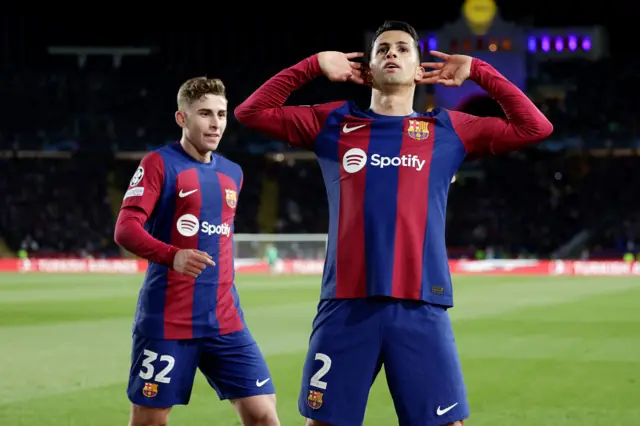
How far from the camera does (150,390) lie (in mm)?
4762

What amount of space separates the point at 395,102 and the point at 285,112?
45 centimetres

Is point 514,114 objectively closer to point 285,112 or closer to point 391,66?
point 391,66

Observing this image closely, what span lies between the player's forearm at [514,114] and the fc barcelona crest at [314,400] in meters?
1.22

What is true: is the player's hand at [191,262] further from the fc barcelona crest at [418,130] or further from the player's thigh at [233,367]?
the fc barcelona crest at [418,130]

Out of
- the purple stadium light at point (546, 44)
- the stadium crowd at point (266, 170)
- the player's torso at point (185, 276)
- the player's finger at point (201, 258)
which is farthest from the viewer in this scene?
the purple stadium light at point (546, 44)

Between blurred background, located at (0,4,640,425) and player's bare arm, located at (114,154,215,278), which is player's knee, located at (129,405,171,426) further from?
blurred background, located at (0,4,640,425)

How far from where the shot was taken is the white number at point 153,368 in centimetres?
476

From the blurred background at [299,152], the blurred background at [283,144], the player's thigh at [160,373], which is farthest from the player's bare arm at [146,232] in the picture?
the blurred background at [299,152]

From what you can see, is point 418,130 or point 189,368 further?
point 189,368

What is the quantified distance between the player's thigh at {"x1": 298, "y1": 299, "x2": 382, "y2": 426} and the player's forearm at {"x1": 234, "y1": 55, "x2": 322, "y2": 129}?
832 mm

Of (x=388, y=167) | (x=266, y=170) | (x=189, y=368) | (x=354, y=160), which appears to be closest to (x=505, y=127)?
(x=388, y=167)

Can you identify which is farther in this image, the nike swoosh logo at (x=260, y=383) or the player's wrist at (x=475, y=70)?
the nike swoosh logo at (x=260, y=383)

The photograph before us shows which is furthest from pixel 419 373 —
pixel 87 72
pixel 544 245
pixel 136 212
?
pixel 87 72

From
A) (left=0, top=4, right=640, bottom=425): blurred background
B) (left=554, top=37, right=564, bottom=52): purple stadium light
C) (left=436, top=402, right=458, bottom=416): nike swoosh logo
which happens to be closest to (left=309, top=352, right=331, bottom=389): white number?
(left=436, top=402, right=458, bottom=416): nike swoosh logo
